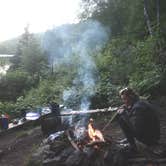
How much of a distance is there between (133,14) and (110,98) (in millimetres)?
14088

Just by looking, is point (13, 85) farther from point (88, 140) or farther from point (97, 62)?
point (88, 140)

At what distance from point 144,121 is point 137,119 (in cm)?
14

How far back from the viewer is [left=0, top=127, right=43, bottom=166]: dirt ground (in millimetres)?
9717

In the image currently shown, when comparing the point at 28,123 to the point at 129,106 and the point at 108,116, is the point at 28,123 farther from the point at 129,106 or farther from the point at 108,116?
the point at 129,106

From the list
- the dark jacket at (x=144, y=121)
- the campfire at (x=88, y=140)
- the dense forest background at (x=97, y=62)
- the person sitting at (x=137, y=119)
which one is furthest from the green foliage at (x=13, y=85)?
the dark jacket at (x=144, y=121)

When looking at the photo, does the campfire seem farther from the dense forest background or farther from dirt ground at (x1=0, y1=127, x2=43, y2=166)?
the dense forest background

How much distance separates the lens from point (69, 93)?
62.2 ft

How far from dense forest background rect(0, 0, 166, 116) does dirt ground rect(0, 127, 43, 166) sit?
4139 millimetres

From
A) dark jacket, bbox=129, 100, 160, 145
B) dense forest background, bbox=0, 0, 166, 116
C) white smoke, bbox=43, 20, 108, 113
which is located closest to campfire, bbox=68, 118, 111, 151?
dark jacket, bbox=129, 100, 160, 145

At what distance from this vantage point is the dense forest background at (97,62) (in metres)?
16.8

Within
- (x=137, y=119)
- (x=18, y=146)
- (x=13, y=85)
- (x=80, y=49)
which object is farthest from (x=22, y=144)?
(x=13, y=85)

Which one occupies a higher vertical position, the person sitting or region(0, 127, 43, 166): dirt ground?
the person sitting

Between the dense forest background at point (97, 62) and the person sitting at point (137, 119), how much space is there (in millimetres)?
7240

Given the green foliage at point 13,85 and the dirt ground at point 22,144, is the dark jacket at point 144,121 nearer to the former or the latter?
the dirt ground at point 22,144
